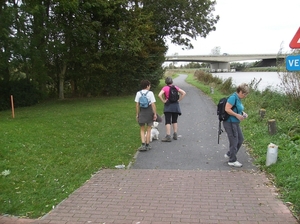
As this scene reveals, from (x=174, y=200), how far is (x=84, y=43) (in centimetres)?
1668

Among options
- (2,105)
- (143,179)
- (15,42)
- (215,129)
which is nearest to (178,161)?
(143,179)

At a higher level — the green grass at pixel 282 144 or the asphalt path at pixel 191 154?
the green grass at pixel 282 144

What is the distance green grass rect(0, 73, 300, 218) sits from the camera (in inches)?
172

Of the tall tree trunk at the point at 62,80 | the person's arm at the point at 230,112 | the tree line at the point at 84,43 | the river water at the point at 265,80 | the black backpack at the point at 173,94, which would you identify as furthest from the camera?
the tall tree trunk at the point at 62,80

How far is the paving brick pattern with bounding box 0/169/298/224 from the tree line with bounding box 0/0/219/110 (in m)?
12.2

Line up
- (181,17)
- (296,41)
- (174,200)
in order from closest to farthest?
1. (296,41)
2. (174,200)
3. (181,17)

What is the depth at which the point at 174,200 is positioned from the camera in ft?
13.7

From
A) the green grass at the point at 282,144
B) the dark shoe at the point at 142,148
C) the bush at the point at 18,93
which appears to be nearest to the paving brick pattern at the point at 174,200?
the green grass at the point at 282,144

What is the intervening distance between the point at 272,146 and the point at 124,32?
15.2 meters

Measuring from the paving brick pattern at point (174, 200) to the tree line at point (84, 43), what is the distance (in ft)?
40.1

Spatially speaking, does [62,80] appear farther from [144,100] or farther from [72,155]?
[144,100]

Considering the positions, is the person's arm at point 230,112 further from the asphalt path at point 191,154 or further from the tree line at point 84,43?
the tree line at point 84,43

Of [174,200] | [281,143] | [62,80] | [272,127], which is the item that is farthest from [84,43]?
[174,200]

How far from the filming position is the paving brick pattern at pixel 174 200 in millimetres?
3684
